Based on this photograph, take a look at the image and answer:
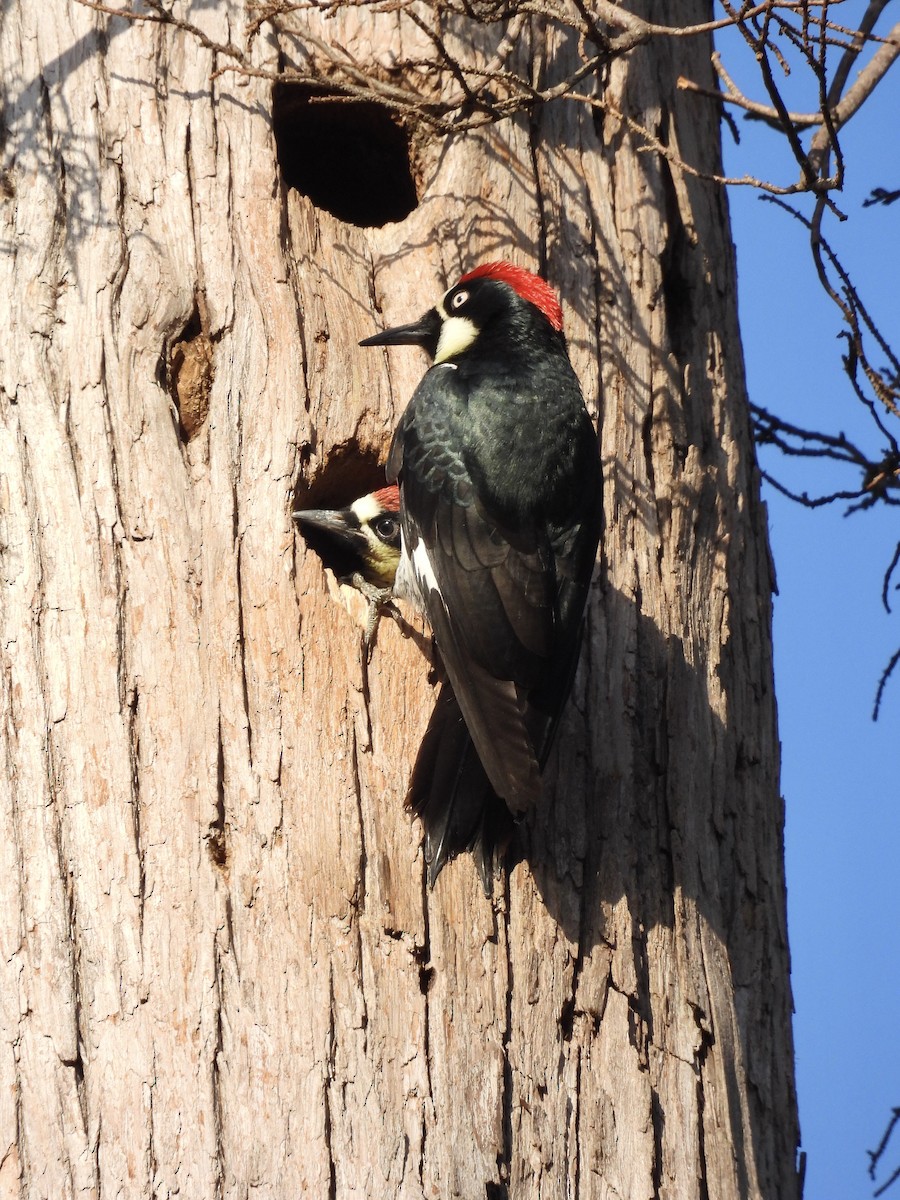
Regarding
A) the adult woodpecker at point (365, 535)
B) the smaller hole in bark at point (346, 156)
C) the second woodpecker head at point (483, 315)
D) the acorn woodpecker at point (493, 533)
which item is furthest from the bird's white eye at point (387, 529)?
the smaller hole in bark at point (346, 156)

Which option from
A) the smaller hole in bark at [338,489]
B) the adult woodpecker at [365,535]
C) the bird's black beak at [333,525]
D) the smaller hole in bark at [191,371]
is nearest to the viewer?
the smaller hole in bark at [191,371]

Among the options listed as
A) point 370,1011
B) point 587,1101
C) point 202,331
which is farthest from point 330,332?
point 587,1101

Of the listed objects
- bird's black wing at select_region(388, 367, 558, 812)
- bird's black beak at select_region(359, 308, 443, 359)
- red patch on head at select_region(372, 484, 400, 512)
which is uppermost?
bird's black beak at select_region(359, 308, 443, 359)

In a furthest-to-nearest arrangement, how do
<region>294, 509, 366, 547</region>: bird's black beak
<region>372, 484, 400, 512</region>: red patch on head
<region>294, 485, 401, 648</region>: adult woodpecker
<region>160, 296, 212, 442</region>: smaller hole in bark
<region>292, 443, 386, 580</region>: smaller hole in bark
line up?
<region>372, 484, 400, 512</region>: red patch on head < <region>294, 485, 401, 648</region>: adult woodpecker < <region>294, 509, 366, 547</region>: bird's black beak < <region>292, 443, 386, 580</region>: smaller hole in bark < <region>160, 296, 212, 442</region>: smaller hole in bark

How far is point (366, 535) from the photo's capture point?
4305mm

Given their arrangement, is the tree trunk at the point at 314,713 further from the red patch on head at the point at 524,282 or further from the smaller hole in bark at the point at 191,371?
the red patch on head at the point at 524,282

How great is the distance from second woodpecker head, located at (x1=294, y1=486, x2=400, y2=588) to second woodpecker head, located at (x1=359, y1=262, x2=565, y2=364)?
0.63 meters

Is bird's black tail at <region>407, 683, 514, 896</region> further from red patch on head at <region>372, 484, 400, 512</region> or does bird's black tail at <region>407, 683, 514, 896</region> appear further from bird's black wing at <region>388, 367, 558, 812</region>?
red patch on head at <region>372, 484, 400, 512</region>

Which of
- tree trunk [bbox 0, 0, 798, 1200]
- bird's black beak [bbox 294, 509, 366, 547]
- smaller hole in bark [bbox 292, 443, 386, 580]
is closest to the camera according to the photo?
tree trunk [bbox 0, 0, 798, 1200]

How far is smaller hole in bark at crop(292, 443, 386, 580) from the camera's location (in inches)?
143

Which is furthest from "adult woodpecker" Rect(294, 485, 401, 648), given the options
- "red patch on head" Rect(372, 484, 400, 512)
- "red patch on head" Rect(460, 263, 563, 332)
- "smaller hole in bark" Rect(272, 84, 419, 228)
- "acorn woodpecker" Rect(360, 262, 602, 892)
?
"smaller hole in bark" Rect(272, 84, 419, 228)

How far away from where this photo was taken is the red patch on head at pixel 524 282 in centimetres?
372

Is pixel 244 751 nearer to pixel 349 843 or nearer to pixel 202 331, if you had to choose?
pixel 349 843

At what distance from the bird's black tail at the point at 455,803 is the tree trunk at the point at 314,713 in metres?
0.06
